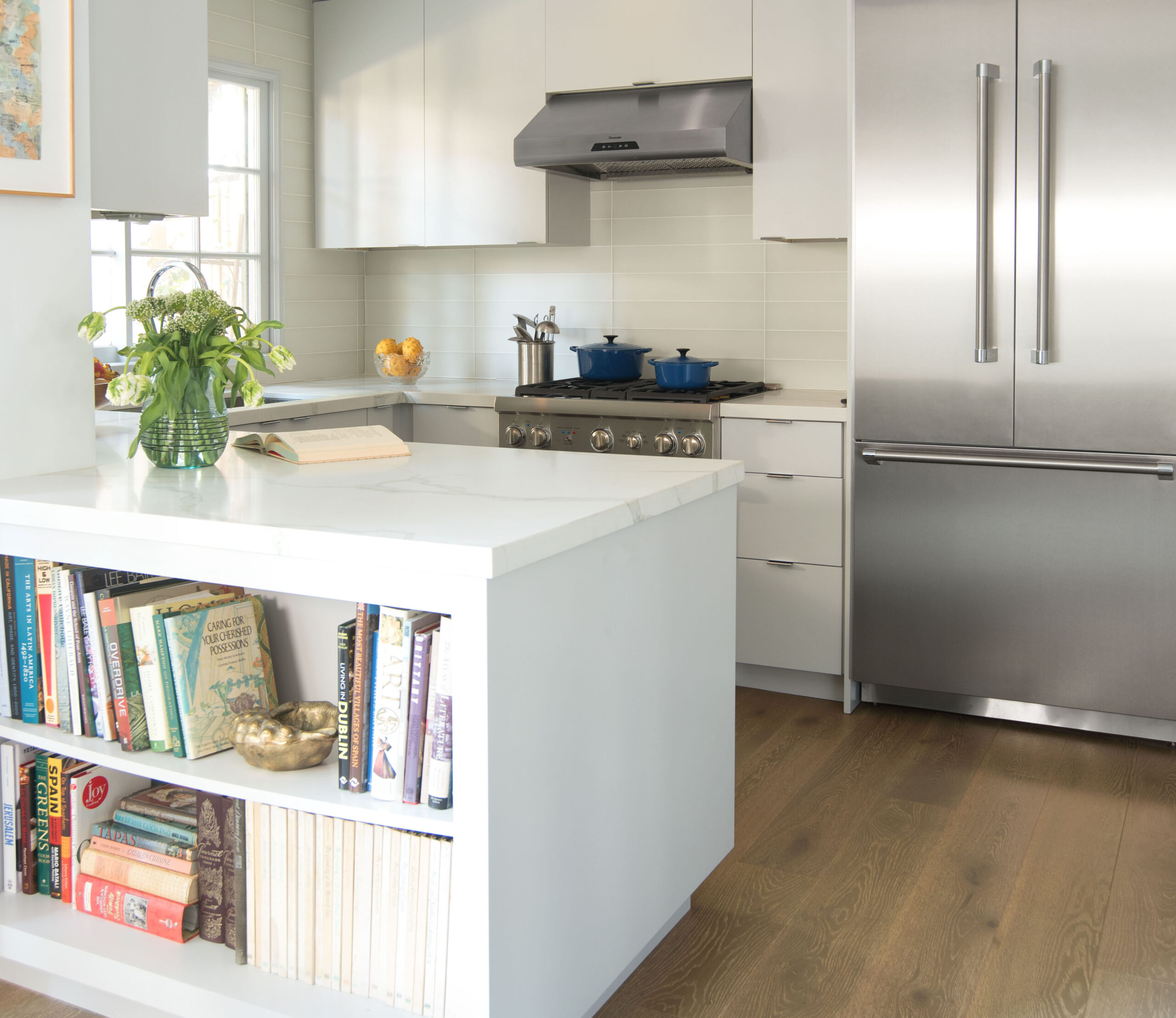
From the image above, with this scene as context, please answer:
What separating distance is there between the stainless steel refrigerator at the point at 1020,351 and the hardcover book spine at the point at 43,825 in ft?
7.57

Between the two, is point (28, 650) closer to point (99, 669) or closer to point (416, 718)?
point (99, 669)

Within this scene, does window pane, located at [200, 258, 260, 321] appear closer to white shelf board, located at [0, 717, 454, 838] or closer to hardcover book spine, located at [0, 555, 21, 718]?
hardcover book spine, located at [0, 555, 21, 718]

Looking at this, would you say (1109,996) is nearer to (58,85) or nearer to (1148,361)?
(1148,361)

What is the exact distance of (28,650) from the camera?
2.03 metres

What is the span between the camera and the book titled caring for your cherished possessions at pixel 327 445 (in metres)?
2.23

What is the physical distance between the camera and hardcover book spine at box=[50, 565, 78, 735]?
1960 millimetres

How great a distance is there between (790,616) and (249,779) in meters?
2.28

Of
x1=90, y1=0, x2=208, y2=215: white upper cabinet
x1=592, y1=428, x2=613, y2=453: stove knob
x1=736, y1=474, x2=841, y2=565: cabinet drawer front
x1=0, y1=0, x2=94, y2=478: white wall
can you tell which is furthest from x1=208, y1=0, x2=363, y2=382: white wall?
x1=0, y1=0, x2=94, y2=478: white wall

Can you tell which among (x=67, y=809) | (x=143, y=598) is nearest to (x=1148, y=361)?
(x=143, y=598)

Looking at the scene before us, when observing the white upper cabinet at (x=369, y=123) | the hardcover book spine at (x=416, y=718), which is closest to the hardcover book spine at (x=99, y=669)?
the hardcover book spine at (x=416, y=718)

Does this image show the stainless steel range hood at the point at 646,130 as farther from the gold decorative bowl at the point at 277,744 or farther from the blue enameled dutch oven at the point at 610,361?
the gold decorative bowl at the point at 277,744

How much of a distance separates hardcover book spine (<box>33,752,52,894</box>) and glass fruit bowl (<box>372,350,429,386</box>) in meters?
2.56

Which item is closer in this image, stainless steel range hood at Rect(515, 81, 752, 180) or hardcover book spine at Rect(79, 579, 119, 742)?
hardcover book spine at Rect(79, 579, 119, 742)

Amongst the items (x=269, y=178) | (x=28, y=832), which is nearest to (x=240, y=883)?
(x=28, y=832)
